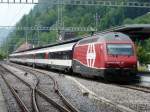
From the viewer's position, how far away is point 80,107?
16.6 metres

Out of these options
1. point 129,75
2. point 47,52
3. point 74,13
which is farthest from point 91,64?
point 74,13

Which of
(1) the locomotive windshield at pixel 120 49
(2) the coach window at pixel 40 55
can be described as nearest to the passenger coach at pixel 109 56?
(1) the locomotive windshield at pixel 120 49

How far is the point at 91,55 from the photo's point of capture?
3042cm

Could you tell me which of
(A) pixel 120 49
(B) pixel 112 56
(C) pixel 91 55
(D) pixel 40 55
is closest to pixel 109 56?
(B) pixel 112 56

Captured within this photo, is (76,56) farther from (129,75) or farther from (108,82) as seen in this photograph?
(129,75)

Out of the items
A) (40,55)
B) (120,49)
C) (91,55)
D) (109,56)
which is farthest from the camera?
(40,55)

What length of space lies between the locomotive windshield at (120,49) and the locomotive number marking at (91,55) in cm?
165

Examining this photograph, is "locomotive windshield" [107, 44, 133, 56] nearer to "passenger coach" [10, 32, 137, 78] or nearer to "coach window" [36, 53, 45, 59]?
"passenger coach" [10, 32, 137, 78]

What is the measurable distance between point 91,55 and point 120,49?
2.62 m

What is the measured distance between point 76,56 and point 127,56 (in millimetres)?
8671

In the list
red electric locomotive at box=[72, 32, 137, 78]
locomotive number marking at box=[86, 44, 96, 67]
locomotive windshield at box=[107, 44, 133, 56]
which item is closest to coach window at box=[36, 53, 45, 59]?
locomotive number marking at box=[86, 44, 96, 67]

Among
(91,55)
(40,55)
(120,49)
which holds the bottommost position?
(40,55)

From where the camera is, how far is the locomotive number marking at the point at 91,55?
29.8m

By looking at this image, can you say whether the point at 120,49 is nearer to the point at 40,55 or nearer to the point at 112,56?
the point at 112,56
